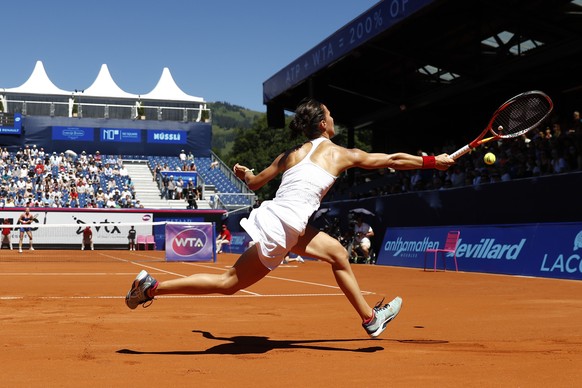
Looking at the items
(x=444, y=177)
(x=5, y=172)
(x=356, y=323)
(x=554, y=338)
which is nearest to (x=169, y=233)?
(x=444, y=177)

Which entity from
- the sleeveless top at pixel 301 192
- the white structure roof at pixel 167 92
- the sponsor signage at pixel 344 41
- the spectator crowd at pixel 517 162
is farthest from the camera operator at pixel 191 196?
the sleeveless top at pixel 301 192

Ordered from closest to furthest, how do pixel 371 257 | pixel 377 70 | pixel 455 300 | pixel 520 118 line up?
1. pixel 520 118
2. pixel 455 300
3. pixel 371 257
4. pixel 377 70

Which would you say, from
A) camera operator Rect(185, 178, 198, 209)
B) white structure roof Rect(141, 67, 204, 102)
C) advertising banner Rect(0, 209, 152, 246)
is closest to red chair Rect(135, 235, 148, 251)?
advertising banner Rect(0, 209, 152, 246)

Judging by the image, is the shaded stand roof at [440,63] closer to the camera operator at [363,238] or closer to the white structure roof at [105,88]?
the camera operator at [363,238]

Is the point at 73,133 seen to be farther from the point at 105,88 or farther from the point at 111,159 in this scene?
the point at 105,88

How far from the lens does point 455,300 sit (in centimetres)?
973

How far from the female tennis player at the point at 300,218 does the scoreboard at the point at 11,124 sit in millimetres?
47406

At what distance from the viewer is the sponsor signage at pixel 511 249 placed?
45.8 feet

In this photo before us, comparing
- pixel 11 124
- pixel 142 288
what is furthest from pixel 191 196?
pixel 142 288

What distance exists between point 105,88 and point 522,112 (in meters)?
59.2

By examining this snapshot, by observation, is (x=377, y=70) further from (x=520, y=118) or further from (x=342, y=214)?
(x=520, y=118)

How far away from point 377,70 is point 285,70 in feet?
12.8

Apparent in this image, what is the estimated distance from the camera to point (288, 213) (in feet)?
16.9

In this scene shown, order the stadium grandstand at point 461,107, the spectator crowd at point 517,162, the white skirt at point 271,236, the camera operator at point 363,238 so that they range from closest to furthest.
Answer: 1. the white skirt at point 271,236
2. the stadium grandstand at point 461,107
3. the spectator crowd at point 517,162
4. the camera operator at point 363,238
